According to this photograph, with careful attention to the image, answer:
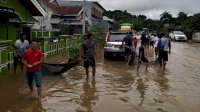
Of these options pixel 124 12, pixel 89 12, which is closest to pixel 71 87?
pixel 89 12

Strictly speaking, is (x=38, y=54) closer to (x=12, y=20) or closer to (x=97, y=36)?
(x=12, y=20)

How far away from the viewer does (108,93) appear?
38.7 ft

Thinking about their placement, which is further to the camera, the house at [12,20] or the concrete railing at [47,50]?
the house at [12,20]

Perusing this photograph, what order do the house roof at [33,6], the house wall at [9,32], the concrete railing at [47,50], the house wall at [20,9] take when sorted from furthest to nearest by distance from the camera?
the house roof at [33,6]
the house wall at [20,9]
the house wall at [9,32]
the concrete railing at [47,50]

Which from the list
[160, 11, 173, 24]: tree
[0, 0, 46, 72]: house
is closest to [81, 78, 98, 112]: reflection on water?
[0, 0, 46, 72]: house

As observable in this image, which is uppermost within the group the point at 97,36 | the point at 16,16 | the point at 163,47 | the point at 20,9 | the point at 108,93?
the point at 20,9

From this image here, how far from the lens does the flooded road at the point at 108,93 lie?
9.77 metres

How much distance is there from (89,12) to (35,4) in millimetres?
41925

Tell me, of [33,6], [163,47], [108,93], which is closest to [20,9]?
[33,6]

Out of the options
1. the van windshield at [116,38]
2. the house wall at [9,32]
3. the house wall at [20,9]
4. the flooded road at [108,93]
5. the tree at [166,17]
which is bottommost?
the flooded road at [108,93]

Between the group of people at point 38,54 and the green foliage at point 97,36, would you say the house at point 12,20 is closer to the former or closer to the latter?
the group of people at point 38,54

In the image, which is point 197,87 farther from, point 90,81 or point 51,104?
point 51,104

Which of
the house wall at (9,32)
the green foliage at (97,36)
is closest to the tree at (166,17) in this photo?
the green foliage at (97,36)

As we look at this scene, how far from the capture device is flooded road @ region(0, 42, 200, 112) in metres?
9.77
